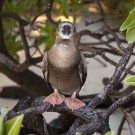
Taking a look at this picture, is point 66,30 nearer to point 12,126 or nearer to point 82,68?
point 82,68

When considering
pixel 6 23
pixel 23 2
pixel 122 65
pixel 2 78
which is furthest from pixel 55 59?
pixel 2 78

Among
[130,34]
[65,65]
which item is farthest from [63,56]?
[130,34]

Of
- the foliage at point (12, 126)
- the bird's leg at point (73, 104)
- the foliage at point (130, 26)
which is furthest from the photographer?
the bird's leg at point (73, 104)

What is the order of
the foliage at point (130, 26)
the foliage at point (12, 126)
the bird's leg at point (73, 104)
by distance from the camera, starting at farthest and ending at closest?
1. the bird's leg at point (73, 104)
2. the foliage at point (130, 26)
3. the foliage at point (12, 126)

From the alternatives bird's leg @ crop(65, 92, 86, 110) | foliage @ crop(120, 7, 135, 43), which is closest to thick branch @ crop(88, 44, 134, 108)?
bird's leg @ crop(65, 92, 86, 110)

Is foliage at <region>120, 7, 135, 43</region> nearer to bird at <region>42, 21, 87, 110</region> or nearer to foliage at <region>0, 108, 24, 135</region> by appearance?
bird at <region>42, 21, 87, 110</region>

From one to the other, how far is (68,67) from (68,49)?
0.15ft

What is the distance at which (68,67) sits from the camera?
67 cm

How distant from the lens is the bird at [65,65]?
63cm

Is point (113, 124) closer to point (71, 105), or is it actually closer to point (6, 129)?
point (71, 105)

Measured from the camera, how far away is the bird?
2.06 ft

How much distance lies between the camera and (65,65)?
66cm

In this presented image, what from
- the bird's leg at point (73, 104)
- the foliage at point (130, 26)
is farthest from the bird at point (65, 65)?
the foliage at point (130, 26)

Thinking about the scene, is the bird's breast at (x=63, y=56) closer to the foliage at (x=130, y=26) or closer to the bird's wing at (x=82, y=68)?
the bird's wing at (x=82, y=68)
